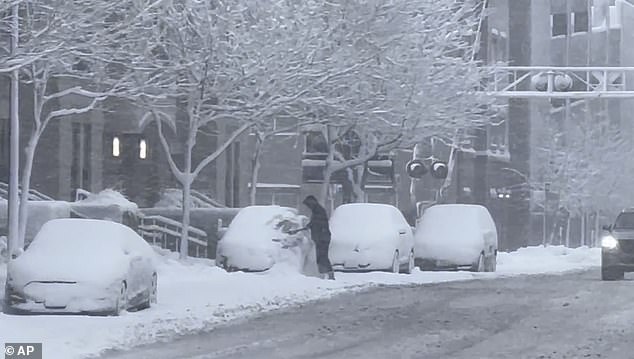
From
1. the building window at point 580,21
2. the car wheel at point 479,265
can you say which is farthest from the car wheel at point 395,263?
the building window at point 580,21

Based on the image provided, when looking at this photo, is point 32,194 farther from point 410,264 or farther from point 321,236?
point 321,236

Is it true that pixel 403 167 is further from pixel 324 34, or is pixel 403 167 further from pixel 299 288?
pixel 299 288

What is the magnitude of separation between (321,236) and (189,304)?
6.80 meters

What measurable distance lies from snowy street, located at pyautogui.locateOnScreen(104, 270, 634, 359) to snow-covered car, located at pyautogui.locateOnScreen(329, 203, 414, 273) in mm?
3876

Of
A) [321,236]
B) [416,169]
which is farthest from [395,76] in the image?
[321,236]

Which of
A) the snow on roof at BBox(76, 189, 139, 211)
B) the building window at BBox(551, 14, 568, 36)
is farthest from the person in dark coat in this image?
the building window at BBox(551, 14, 568, 36)

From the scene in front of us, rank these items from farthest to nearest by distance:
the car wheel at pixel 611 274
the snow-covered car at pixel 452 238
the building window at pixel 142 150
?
1. the building window at pixel 142 150
2. the snow-covered car at pixel 452 238
3. the car wheel at pixel 611 274

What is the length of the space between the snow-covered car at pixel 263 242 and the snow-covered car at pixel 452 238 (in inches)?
220

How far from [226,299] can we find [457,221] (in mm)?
11937

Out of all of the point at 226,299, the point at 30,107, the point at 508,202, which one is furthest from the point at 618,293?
the point at 508,202

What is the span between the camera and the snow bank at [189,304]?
16.4 m

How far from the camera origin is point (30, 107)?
40.0m

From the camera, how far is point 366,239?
99.5ft

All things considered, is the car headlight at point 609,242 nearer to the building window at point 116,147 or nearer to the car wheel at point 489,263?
the car wheel at point 489,263
